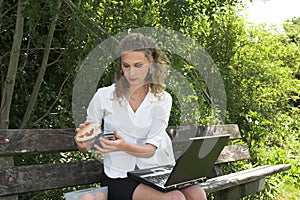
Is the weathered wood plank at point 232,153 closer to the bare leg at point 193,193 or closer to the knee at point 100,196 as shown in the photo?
the bare leg at point 193,193

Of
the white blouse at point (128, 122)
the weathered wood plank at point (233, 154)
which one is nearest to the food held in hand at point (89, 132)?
the white blouse at point (128, 122)

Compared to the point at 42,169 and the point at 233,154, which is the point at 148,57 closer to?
the point at 42,169

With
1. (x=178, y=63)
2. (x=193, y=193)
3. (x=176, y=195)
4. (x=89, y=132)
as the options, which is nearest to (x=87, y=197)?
(x=89, y=132)

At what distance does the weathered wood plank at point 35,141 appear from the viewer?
99.3 inches

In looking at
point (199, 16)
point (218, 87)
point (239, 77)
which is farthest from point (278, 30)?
point (199, 16)

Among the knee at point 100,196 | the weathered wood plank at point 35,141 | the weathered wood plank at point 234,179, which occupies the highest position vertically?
the weathered wood plank at point 35,141

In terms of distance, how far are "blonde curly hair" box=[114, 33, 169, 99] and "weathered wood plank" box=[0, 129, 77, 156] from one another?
443mm

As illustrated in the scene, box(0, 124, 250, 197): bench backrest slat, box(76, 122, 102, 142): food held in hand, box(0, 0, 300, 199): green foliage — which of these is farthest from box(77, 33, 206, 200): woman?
box(0, 0, 300, 199): green foliage

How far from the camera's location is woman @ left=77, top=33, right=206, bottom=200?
104 inches

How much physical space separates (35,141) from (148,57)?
2.64 ft

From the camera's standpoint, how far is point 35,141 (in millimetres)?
2674

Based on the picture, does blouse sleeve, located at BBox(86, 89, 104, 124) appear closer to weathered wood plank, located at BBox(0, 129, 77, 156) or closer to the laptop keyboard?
weathered wood plank, located at BBox(0, 129, 77, 156)

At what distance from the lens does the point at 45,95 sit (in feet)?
14.2

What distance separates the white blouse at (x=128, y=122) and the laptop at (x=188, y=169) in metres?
0.09
